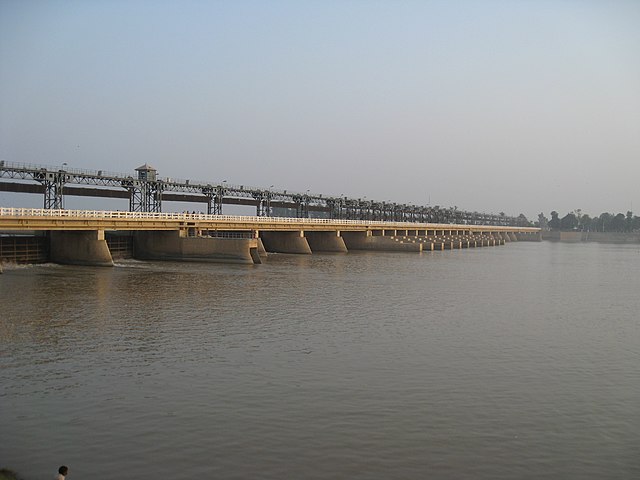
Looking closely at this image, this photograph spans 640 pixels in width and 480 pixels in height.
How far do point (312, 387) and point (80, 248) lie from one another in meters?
39.7

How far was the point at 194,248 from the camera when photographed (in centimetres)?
6047

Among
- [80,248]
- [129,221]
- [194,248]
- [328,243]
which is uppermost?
[129,221]

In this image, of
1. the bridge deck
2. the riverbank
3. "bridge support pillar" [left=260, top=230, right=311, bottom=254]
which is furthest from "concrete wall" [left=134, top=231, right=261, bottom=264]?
the riverbank

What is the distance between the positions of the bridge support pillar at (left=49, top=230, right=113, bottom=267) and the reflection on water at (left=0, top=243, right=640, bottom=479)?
15.7 meters

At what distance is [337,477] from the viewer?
11.5 m

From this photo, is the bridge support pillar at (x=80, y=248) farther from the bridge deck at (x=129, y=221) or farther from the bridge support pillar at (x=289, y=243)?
the bridge support pillar at (x=289, y=243)

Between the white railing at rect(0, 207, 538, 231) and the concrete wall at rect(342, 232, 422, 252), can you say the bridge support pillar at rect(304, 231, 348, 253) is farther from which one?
the concrete wall at rect(342, 232, 422, 252)

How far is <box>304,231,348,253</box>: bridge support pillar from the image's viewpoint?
295 ft

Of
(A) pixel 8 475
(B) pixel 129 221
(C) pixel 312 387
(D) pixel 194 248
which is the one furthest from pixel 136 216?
(A) pixel 8 475

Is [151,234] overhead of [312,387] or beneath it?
A: overhead

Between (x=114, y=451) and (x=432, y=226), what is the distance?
127m

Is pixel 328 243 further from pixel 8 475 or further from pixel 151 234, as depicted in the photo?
pixel 8 475

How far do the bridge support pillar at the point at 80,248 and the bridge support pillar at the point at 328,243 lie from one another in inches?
1637

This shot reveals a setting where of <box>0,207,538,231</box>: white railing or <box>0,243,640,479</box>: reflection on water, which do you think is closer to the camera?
<box>0,243,640,479</box>: reflection on water
